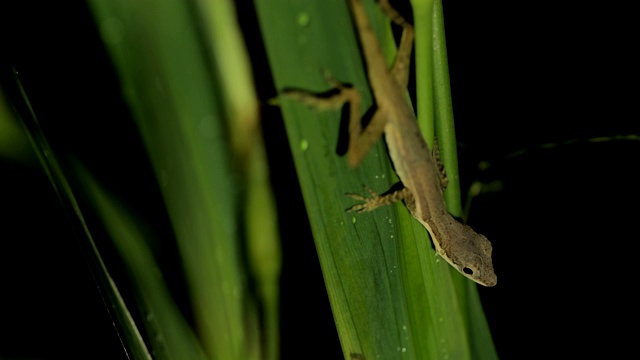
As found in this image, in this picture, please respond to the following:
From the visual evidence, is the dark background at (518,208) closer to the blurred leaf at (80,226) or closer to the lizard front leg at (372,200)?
the lizard front leg at (372,200)

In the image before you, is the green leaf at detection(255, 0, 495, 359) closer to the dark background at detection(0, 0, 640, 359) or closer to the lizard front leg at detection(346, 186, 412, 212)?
the lizard front leg at detection(346, 186, 412, 212)

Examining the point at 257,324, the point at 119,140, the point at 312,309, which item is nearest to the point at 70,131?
the point at 119,140

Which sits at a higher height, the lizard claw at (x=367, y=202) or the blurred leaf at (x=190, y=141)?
the blurred leaf at (x=190, y=141)

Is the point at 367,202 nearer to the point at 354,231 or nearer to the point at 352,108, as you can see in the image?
the point at 354,231

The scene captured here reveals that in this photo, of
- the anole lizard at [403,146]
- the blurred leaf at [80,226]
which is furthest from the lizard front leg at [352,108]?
the blurred leaf at [80,226]

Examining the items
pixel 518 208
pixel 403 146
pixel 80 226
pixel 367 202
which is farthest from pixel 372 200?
pixel 518 208

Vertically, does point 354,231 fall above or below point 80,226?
below
